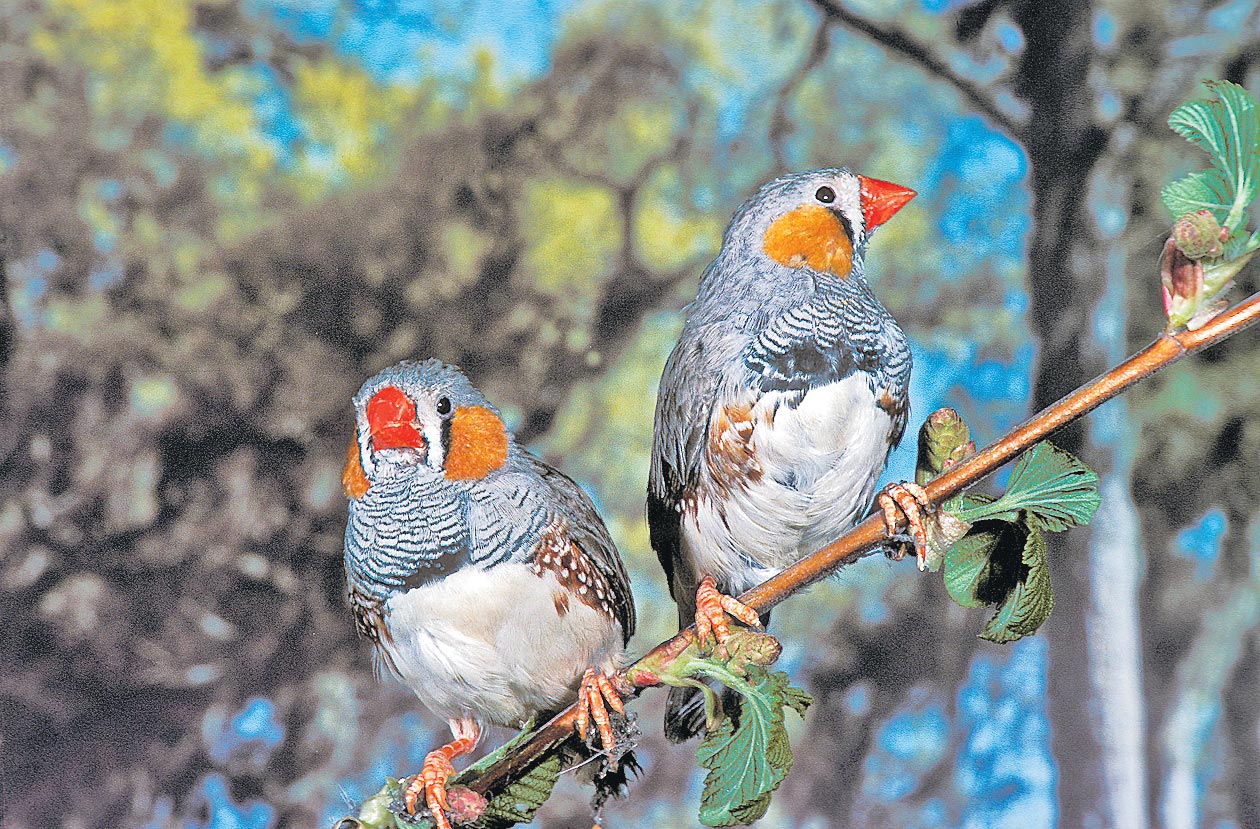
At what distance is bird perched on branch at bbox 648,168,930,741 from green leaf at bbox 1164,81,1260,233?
236 millimetres

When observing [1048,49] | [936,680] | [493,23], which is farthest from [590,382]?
[1048,49]

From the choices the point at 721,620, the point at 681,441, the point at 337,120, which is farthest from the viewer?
the point at 337,120

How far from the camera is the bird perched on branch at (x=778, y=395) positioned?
2.33ft

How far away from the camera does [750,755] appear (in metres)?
0.57

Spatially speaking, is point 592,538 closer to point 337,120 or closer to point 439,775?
point 439,775

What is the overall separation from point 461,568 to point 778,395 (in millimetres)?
227

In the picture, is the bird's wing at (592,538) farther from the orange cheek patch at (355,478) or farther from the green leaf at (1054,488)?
the green leaf at (1054,488)

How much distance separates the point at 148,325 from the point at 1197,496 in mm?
1282

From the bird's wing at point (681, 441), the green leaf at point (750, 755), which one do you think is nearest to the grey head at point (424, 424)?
the bird's wing at point (681, 441)

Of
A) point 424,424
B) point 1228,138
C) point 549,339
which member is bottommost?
point 424,424

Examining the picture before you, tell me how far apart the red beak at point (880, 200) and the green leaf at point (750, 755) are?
1.18ft

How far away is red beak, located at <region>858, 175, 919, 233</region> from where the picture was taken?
79 centimetres

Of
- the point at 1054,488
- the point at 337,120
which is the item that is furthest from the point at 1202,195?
the point at 337,120

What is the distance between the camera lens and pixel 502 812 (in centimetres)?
63
